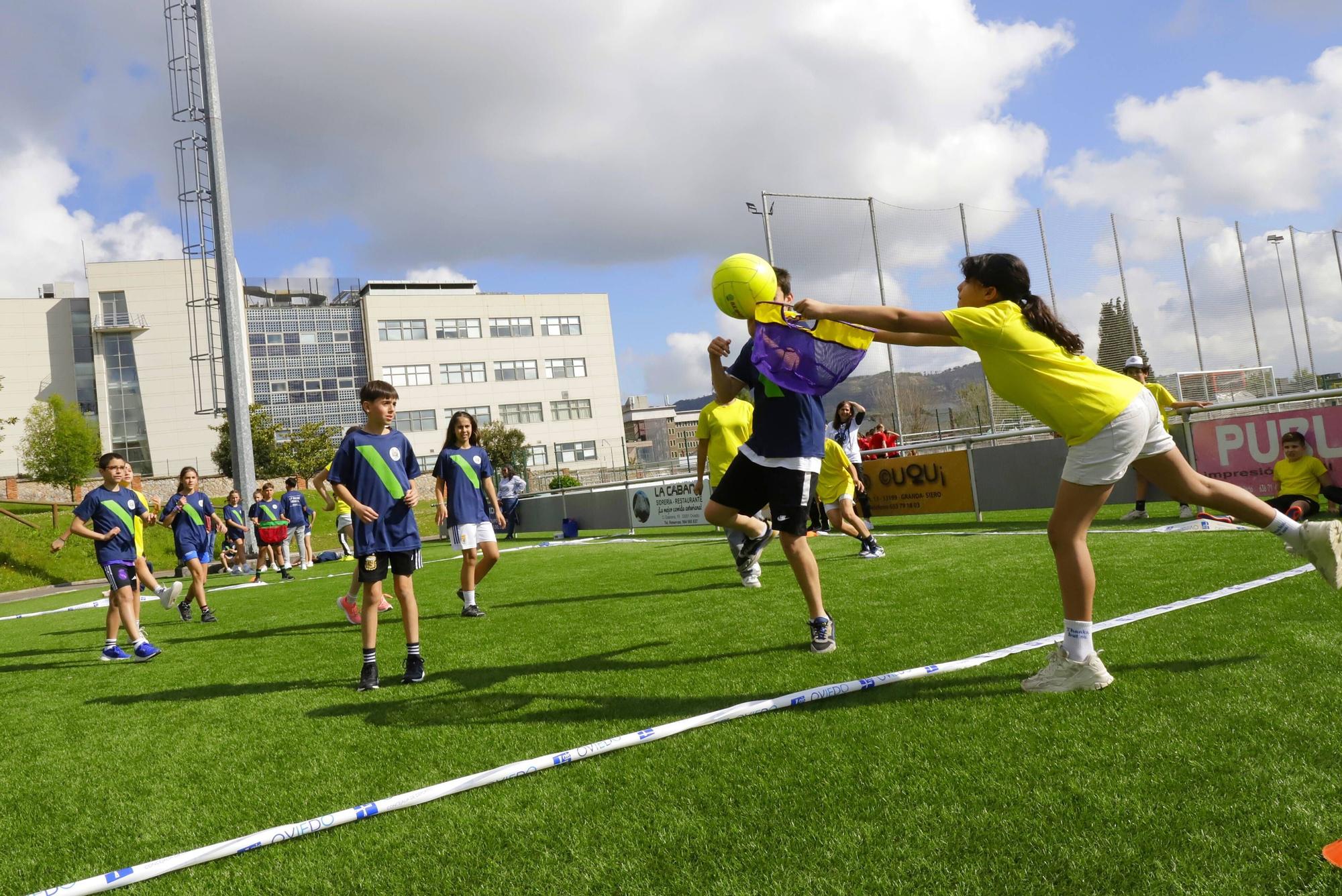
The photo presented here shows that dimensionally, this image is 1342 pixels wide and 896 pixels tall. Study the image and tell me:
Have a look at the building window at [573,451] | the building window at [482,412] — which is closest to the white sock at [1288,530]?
the building window at [482,412]

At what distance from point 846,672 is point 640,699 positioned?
99cm

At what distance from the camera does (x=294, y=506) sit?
20609mm

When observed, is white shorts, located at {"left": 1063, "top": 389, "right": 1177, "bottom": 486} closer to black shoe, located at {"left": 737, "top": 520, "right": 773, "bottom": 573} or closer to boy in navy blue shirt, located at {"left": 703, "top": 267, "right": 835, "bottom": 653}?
boy in navy blue shirt, located at {"left": 703, "top": 267, "right": 835, "bottom": 653}

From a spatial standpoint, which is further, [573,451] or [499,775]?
→ [573,451]

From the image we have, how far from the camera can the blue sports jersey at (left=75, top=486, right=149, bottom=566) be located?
7.95 meters

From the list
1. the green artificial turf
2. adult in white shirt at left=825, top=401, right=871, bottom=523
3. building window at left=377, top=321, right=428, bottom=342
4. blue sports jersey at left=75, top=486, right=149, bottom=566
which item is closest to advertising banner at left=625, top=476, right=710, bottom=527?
adult in white shirt at left=825, top=401, right=871, bottom=523

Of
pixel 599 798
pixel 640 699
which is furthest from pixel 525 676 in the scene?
pixel 599 798

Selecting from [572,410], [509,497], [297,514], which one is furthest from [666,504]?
[572,410]

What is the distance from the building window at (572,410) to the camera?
73.2 meters

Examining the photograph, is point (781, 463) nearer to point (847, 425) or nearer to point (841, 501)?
point (841, 501)

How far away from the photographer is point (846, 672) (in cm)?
432

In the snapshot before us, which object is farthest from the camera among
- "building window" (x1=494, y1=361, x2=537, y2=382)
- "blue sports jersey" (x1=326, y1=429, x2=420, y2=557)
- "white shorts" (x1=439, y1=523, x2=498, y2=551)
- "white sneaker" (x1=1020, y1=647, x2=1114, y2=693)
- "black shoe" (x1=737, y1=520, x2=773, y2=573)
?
"building window" (x1=494, y1=361, x2=537, y2=382)

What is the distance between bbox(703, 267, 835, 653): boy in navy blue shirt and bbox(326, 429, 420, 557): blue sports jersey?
190 cm

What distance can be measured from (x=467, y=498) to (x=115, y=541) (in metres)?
3.03
